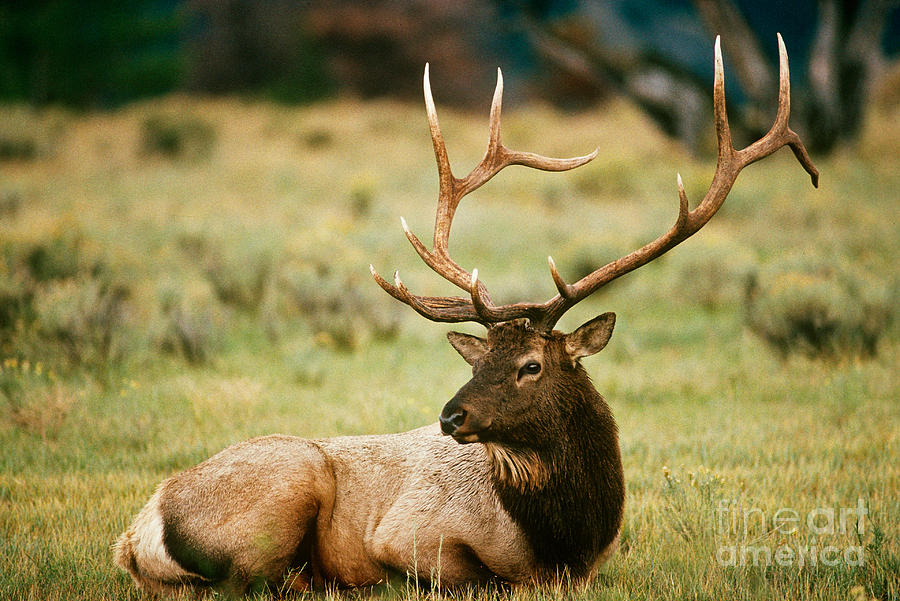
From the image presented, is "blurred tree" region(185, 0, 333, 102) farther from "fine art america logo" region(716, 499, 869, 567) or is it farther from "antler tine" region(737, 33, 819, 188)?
"fine art america logo" region(716, 499, 869, 567)

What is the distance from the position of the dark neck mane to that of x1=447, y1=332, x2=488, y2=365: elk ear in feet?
1.65

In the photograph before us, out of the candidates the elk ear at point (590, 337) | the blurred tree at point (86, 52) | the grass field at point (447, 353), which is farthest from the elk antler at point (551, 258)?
the blurred tree at point (86, 52)

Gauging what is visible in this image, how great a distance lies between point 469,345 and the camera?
4.24 m

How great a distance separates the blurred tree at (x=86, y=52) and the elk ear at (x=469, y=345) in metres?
31.8

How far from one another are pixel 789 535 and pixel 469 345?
195 centimetres

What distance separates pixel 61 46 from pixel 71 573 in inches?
1288

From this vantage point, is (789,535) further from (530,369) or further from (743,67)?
(743,67)

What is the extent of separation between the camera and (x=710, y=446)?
231 inches

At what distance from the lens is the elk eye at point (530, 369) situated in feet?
12.8

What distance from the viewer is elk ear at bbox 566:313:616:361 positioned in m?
3.99

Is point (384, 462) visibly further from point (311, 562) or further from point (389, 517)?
point (311, 562)

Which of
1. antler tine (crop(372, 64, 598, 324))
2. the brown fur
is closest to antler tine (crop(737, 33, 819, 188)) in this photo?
antler tine (crop(372, 64, 598, 324))

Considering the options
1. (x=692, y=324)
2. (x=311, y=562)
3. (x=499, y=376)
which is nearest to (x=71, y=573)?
(x=311, y=562)

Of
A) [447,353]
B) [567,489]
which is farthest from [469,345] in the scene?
[447,353]
